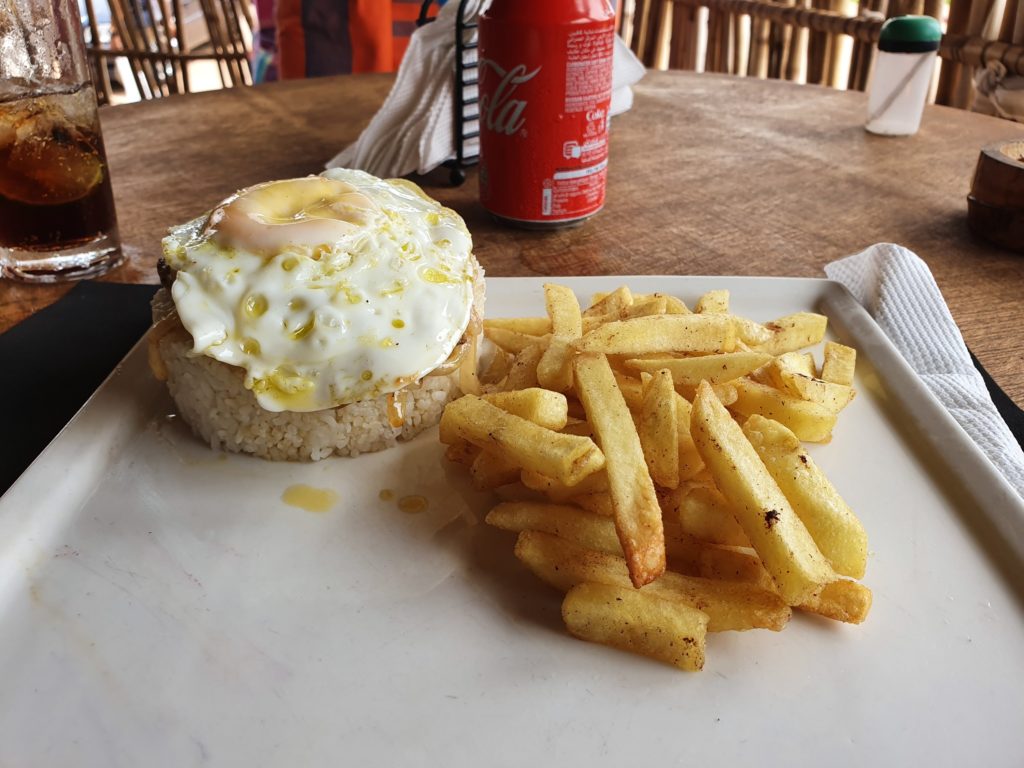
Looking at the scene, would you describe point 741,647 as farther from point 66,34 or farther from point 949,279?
→ point 66,34

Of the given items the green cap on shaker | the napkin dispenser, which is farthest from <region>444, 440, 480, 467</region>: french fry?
the green cap on shaker

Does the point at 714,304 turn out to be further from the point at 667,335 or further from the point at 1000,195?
the point at 1000,195

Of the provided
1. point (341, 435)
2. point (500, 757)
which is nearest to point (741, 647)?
point (500, 757)

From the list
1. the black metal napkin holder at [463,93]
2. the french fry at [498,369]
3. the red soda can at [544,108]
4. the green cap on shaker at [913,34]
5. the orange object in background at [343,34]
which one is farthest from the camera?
the orange object in background at [343,34]

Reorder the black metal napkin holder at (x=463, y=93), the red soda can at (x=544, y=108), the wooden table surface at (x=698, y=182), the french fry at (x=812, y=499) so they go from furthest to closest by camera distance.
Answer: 1. the black metal napkin holder at (x=463, y=93)
2. the wooden table surface at (x=698, y=182)
3. the red soda can at (x=544, y=108)
4. the french fry at (x=812, y=499)

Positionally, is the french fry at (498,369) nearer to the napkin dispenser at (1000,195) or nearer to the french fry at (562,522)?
the french fry at (562,522)

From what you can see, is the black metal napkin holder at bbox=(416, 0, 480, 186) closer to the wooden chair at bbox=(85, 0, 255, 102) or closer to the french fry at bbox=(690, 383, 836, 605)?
the french fry at bbox=(690, 383, 836, 605)

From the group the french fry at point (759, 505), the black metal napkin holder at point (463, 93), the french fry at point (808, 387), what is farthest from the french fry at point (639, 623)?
the black metal napkin holder at point (463, 93)
